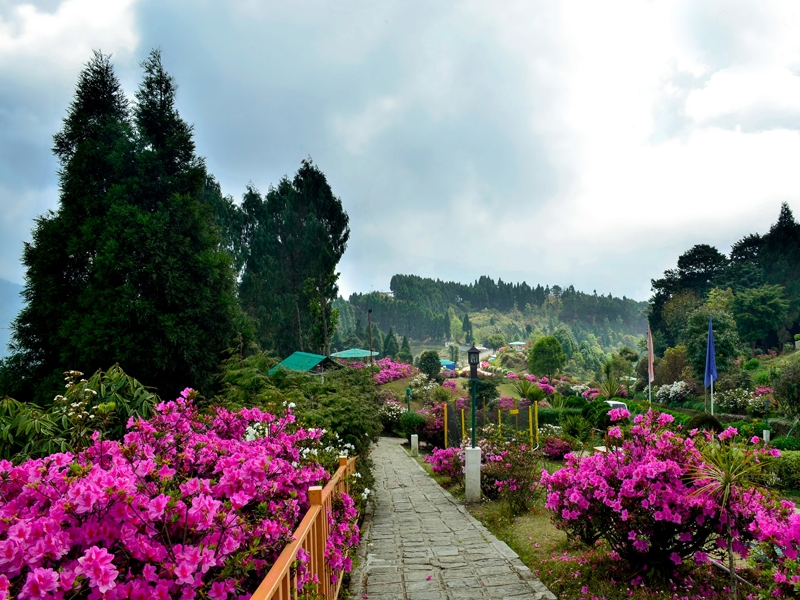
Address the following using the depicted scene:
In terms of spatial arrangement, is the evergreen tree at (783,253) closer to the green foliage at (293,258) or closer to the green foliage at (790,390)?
the green foliage at (790,390)

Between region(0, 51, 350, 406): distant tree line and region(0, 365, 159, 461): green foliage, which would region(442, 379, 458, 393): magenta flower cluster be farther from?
region(0, 365, 159, 461): green foliage

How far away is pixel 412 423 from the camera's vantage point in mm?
18203

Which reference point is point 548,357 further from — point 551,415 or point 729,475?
point 729,475

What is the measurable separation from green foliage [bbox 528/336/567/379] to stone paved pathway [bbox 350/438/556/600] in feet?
95.3

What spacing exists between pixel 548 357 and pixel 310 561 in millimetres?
34422

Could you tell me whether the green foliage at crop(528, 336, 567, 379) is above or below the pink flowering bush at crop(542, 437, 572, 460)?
above

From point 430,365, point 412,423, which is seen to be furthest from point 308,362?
point 430,365

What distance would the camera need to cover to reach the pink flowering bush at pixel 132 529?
1404 millimetres

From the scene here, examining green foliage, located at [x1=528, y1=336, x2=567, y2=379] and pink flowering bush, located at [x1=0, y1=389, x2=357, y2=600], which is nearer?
pink flowering bush, located at [x1=0, y1=389, x2=357, y2=600]

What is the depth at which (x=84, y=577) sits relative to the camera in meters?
1.40

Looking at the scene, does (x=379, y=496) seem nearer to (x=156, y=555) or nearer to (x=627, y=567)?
(x=627, y=567)

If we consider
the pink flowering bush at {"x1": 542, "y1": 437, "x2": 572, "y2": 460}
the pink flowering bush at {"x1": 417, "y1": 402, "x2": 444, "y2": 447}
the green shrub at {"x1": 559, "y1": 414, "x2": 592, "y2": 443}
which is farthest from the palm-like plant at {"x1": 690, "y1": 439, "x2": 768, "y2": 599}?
the pink flowering bush at {"x1": 417, "y1": 402, "x2": 444, "y2": 447}

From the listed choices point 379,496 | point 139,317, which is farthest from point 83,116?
point 379,496

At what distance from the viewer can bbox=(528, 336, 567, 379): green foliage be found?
1372 inches
